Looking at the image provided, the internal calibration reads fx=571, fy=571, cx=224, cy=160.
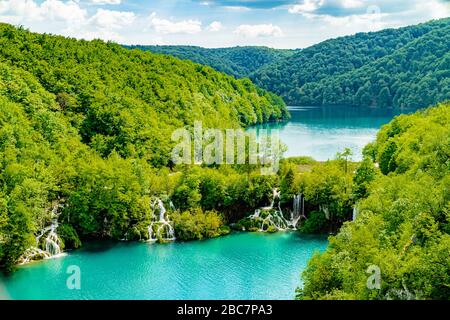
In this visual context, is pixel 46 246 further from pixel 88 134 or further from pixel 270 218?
pixel 88 134

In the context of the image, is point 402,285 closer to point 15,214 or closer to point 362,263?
point 362,263

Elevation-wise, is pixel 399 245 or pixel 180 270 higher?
pixel 399 245

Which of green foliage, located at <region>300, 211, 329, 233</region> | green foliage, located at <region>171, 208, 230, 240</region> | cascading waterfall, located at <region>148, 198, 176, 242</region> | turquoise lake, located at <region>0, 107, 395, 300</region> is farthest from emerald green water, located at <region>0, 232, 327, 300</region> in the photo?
green foliage, located at <region>300, 211, 329, 233</region>

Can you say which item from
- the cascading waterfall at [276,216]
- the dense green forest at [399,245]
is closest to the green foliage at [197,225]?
the cascading waterfall at [276,216]

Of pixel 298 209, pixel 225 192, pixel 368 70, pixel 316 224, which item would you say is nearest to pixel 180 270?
pixel 225 192

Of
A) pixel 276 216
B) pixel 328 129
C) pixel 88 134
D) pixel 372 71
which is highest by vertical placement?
pixel 372 71
